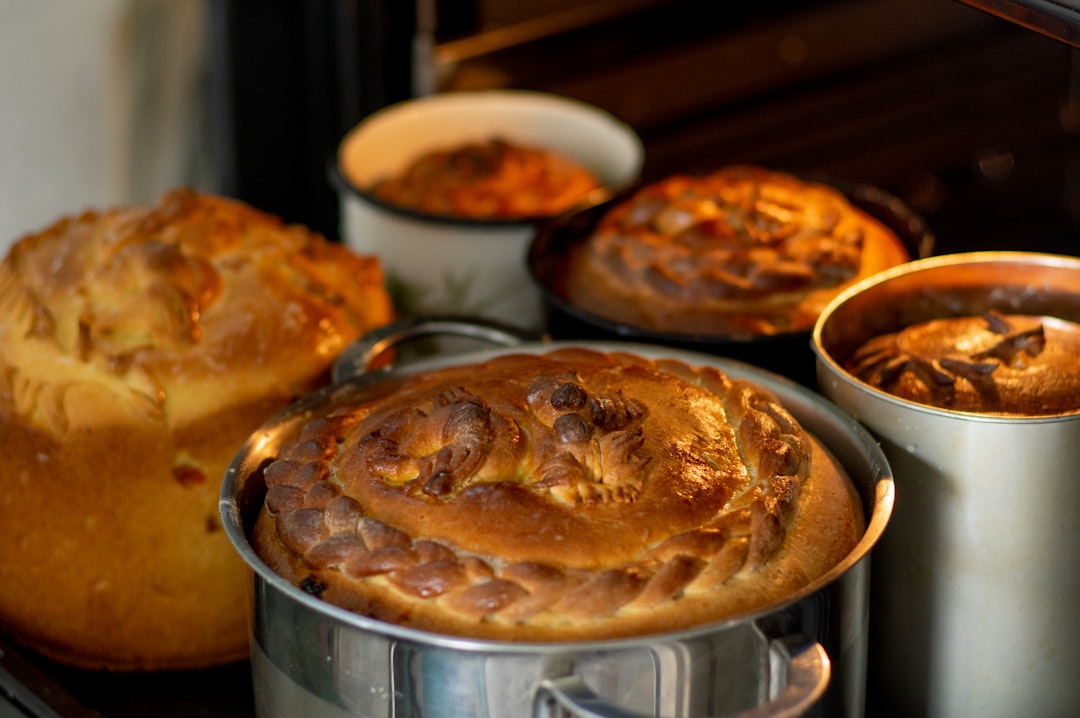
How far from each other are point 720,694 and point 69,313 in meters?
0.81

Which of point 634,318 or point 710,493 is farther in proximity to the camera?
point 634,318

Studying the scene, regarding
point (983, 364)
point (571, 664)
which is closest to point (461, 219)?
point (983, 364)

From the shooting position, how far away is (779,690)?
33.7 inches

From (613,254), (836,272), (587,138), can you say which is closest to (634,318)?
(613,254)

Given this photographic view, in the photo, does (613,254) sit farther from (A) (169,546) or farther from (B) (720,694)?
(B) (720,694)

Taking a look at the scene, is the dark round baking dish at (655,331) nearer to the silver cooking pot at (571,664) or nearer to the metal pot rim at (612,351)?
the metal pot rim at (612,351)

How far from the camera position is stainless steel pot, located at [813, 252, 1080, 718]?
1.00m

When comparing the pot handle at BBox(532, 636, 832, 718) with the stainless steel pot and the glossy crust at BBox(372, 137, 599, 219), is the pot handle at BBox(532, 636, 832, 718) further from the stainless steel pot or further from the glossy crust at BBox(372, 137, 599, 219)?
the glossy crust at BBox(372, 137, 599, 219)

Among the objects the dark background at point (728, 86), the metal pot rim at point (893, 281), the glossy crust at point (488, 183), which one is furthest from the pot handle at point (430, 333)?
the dark background at point (728, 86)

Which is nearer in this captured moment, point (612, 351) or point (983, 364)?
point (983, 364)

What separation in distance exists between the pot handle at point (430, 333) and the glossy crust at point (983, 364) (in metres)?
0.36

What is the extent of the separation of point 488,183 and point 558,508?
0.97 metres

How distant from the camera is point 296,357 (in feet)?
4.19

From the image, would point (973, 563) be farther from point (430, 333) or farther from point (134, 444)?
point (134, 444)
